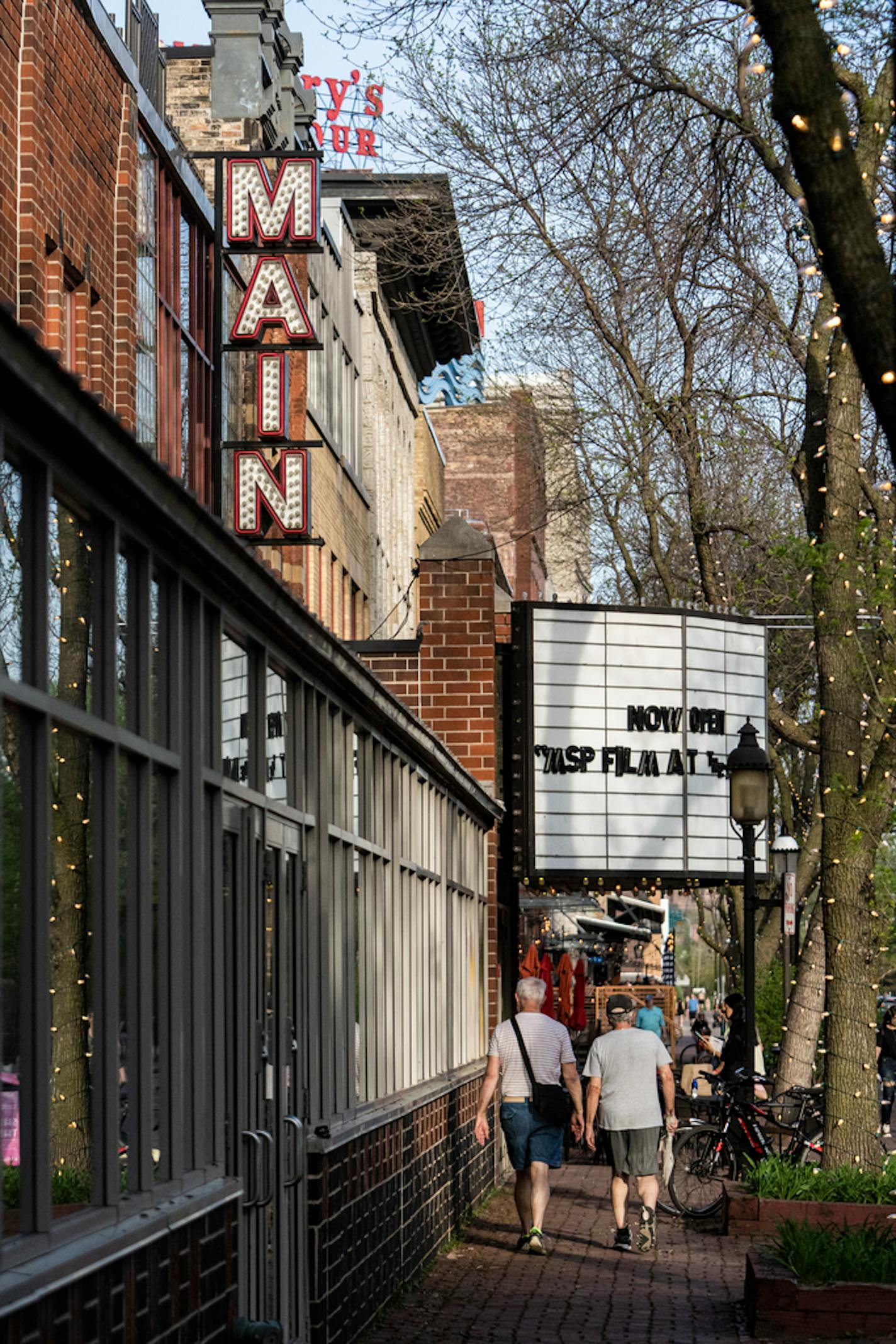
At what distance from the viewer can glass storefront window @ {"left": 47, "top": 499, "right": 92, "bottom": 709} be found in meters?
5.59

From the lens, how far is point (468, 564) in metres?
20.9

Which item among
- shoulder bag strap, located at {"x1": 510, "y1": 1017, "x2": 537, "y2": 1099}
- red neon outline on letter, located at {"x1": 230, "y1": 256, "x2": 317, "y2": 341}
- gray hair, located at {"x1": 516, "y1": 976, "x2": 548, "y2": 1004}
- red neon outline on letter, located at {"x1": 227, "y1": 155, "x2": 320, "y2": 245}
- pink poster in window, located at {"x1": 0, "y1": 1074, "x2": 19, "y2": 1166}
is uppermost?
red neon outline on letter, located at {"x1": 227, "y1": 155, "x2": 320, "y2": 245}

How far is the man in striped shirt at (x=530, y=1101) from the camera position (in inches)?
568

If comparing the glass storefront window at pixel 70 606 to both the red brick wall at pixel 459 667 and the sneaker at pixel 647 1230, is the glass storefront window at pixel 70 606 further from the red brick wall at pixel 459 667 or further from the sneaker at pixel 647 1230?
the red brick wall at pixel 459 667

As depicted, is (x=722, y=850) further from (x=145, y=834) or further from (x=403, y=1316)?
(x=145, y=834)

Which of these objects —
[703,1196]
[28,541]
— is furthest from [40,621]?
[703,1196]

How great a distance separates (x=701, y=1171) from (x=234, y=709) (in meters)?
10.3

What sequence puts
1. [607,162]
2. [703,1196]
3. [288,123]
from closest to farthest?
[607,162]
[703,1196]
[288,123]

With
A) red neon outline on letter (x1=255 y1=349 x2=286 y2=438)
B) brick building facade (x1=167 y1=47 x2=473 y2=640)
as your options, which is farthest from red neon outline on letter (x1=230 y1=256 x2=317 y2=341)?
brick building facade (x1=167 y1=47 x2=473 y2=640)

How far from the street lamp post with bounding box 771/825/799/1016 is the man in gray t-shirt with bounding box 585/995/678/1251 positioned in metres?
10.4

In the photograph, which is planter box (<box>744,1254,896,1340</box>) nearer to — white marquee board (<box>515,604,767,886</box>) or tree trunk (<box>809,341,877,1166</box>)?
tree trunk (<box>809,341,877,1166</box>)

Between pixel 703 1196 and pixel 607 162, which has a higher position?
pixel 607 162

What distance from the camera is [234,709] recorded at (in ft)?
26.2

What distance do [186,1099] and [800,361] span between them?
1366cm
